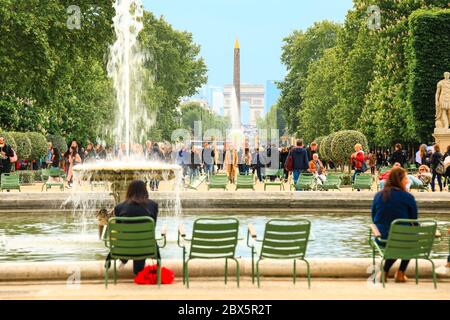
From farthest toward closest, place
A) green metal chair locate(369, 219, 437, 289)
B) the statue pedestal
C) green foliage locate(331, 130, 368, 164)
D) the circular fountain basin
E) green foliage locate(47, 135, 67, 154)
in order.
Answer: green foliage locate(47, 135, 67, 154)
green foliage locate(331, 130, 368, 164)
the statue pedestal
the circular fountain basin
green metal chair locate(369, 219, 437, 289)

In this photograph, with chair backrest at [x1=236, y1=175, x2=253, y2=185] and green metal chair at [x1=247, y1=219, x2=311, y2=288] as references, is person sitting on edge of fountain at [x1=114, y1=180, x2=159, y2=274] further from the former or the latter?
chair backrest at [x1=236, y1=175, x2=253, y2=185]

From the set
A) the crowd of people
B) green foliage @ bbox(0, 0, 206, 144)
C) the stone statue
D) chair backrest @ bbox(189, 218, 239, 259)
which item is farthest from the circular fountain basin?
the stone statue

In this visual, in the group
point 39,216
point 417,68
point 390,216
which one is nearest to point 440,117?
point 417,68

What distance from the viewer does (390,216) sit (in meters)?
12.6

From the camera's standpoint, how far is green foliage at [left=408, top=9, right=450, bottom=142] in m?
47.9

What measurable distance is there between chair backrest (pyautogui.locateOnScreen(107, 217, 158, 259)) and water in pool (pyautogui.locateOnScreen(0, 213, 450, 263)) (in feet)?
12.7

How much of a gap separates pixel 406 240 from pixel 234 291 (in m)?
2.05

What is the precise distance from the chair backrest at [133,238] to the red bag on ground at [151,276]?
159mm

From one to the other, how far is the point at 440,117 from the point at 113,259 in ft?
98.3

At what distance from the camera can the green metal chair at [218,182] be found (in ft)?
100

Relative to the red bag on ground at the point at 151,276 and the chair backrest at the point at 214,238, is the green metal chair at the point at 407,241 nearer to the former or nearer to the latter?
the chair backrest at the point at 214,238

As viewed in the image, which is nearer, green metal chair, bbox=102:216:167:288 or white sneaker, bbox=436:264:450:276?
green metal chair, bbox=102:216:167:288

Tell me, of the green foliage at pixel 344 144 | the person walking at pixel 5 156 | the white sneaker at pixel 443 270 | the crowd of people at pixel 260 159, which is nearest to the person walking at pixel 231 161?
the crowd of people at pixel 260 159

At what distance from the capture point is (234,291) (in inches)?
467
